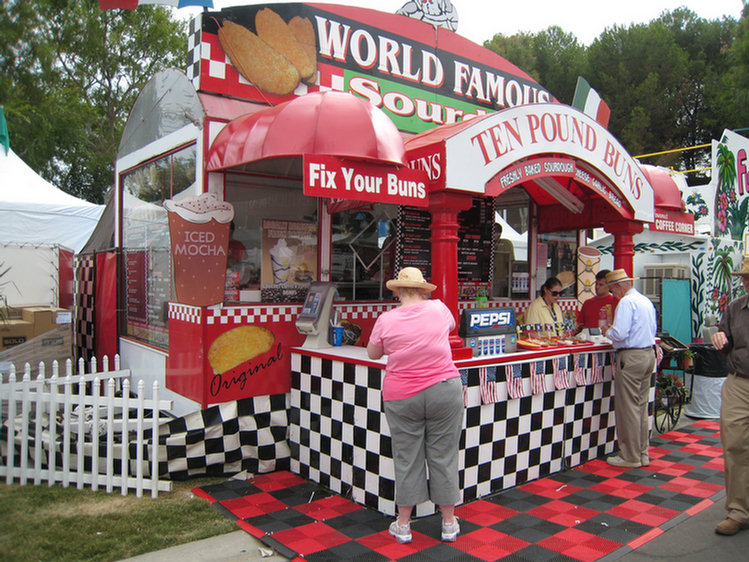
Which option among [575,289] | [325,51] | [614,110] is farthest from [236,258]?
[614,110]

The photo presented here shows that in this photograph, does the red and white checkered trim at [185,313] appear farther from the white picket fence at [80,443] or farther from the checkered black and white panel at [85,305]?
the checkered black and white panel at [85,305]

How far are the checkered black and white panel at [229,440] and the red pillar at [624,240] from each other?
4.18m

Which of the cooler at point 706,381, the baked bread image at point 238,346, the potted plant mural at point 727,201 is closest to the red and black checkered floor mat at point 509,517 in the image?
the baked bread image at point 238,346

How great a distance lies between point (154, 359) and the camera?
18.6ft

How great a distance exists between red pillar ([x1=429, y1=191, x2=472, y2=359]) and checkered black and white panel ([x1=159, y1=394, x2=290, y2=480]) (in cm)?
178

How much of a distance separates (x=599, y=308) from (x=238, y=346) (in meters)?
4.38

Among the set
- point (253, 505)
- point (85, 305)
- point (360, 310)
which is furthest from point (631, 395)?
point (85, 305)

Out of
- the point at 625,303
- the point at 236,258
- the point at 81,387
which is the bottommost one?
the point at 81,387

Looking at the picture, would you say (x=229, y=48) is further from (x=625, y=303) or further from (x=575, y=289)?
(x=575, y=289)

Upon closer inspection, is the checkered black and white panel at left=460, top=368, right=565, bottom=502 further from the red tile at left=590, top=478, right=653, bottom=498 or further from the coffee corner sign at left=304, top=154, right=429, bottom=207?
the coffee corner sign at left=304, top=154, right=429, bottom=207

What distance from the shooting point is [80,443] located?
4.41 metres

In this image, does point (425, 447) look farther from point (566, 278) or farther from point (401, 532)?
point (566, 278)

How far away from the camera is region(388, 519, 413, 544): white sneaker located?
3.62 metres

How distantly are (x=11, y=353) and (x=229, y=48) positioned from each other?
13.8 ft
